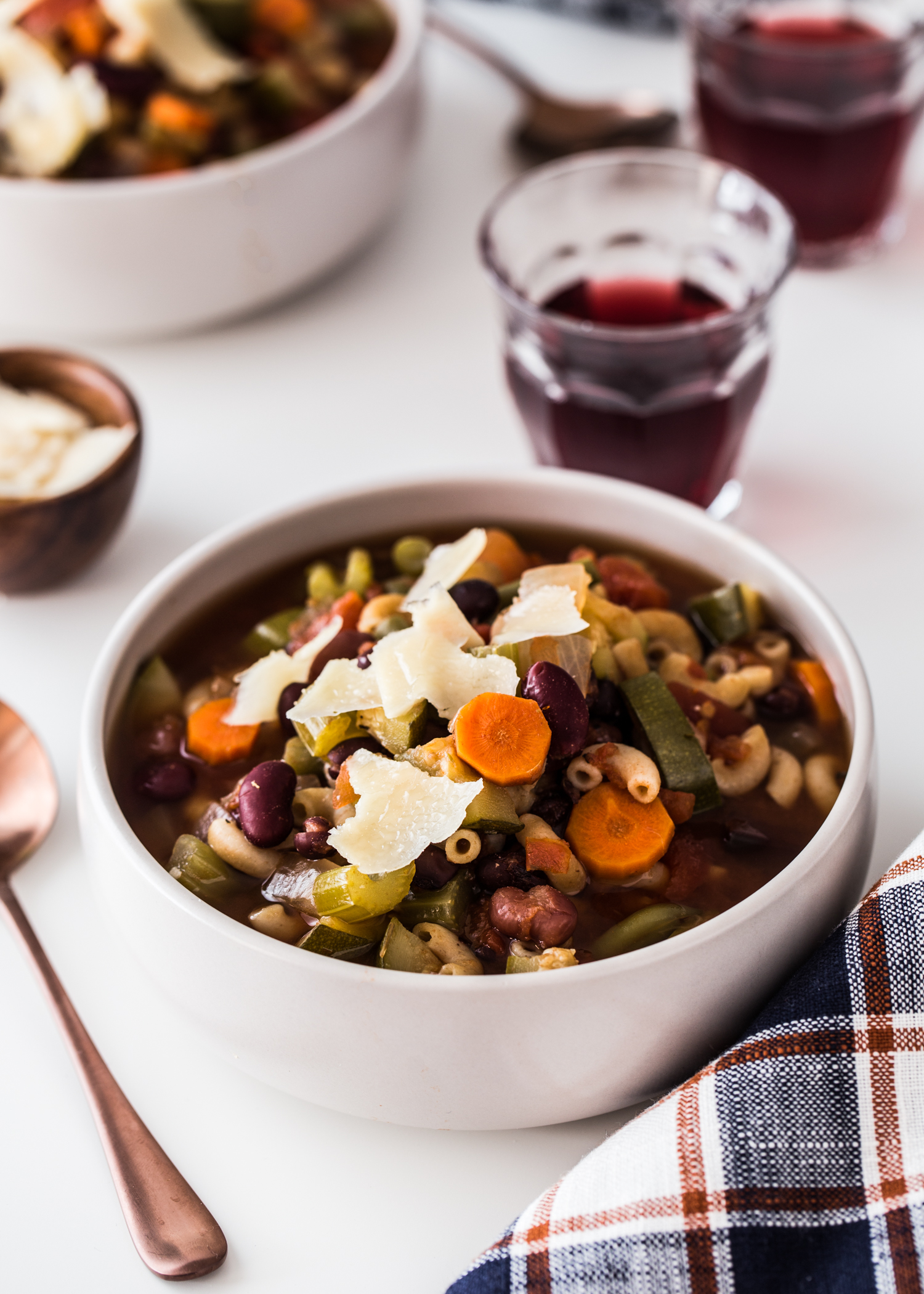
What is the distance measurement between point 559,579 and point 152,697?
458mm

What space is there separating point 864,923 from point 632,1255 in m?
0.35

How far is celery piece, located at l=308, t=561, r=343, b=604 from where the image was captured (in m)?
1.53

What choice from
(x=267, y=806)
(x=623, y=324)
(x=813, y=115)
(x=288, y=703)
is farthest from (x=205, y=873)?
(x=813, y=115)

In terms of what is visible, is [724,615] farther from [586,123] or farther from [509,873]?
[586,123]

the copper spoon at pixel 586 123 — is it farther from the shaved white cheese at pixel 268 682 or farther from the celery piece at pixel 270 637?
the shaved white cheese at pixel 268 682

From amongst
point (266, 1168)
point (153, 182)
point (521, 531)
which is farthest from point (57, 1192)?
point (153, 182)

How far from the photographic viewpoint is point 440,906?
119 centimetres

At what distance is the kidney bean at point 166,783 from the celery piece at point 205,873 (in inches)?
3.1

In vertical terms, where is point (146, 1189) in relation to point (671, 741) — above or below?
below

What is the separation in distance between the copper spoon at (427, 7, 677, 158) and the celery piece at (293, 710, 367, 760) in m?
1.55

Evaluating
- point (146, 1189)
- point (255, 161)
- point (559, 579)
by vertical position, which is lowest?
point (146, 1189)

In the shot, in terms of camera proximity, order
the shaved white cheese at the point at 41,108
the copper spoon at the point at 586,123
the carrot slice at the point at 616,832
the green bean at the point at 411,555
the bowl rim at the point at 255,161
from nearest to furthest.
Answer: the carrot slice at the point at 616,832, the green bean at the point at 411,555, the bowl rim at the point at 255,161, the shaved white cheese at the point at 41,108, the copper spoon at the point at 586,123

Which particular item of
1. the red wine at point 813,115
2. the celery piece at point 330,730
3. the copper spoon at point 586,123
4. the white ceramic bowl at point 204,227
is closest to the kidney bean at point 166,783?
the celery piece at point 330,730

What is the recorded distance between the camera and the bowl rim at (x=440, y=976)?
1.06 meters
